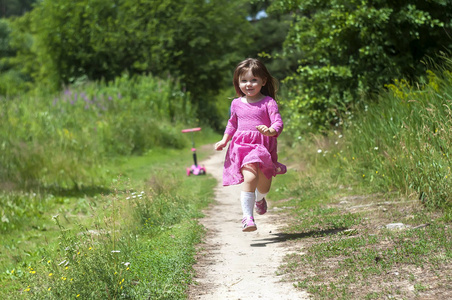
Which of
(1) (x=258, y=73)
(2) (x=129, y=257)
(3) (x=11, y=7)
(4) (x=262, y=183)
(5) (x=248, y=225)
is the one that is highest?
(3) (x=11, y=7)

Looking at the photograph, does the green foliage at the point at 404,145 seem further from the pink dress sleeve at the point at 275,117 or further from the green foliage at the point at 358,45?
the pink dress sleeve at the point at 275,117

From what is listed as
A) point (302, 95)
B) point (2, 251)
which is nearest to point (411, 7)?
point (302, 95)

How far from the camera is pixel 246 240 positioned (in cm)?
648

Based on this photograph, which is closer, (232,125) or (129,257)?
(129,257)

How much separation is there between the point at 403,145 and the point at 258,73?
2.22 m

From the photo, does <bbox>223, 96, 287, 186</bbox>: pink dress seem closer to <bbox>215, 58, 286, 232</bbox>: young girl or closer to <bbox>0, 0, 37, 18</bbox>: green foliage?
<bbox>215, 58, 286, 232</bbox>: young girl

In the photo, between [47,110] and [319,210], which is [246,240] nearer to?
[319,210]

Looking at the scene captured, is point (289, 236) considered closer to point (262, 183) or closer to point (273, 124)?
point (262, 183)

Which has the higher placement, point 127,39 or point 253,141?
point 127,39

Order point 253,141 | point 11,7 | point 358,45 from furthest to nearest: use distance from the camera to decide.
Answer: point 11,7, point 358,45, point 253,141

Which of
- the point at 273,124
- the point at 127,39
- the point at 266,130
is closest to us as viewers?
the point at 266,130

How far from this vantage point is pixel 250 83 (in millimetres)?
6406

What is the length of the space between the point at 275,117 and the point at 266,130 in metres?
0.36

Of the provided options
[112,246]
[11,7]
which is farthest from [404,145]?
[11,7]
